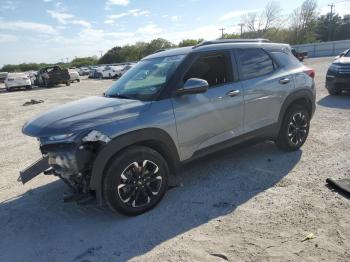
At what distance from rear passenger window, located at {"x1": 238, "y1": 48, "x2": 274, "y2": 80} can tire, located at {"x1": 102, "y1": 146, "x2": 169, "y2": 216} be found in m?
1.88

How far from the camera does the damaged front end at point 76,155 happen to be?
12.0 feet

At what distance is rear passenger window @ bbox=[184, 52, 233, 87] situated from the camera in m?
4.54

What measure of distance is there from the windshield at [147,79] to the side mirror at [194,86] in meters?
0.29

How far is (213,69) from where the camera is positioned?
4723 millimetres

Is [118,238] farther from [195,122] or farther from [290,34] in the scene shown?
[290,34]

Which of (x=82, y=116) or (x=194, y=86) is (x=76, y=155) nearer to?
(x=82, y=116)

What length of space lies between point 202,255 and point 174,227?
60cm

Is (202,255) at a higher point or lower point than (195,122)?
lower

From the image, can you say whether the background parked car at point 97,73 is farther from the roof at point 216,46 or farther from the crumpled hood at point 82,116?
the crumpled hood at point 82,116

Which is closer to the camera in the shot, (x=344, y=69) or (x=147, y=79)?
(x=147, y=79)

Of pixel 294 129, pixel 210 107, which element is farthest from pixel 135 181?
pixel 294 129

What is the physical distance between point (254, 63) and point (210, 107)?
121 cm

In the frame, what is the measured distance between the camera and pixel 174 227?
373 cm

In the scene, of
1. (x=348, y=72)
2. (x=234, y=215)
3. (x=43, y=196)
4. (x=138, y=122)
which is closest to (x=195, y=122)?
(x=138, y=122)
